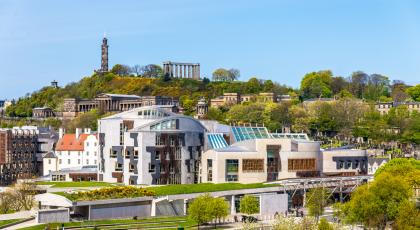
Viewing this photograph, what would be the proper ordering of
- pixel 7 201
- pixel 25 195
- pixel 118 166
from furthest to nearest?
pixel 118 166 < pixel 25 195 < pixel 7 201

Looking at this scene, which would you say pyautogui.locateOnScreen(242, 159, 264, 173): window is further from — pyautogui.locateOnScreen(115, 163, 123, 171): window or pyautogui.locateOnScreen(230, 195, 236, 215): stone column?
pyautogui.locateOnScreen(115, 163, 123, 171): window

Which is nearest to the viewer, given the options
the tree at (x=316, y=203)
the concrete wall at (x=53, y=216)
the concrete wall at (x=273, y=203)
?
the concrete wall at (x=53, y=216)

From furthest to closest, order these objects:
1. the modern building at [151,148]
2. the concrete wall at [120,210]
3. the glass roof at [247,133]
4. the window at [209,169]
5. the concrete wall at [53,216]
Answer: the glass roof at [247,133]
the window at [209,169]
the modern building at [151,148]
the concrete wall at [120,210]
the concrete wall at [53,216]

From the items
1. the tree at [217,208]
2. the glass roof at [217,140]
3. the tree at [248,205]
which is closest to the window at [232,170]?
the glass roof at [217,140]

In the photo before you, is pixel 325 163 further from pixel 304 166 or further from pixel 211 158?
pixel 211 158

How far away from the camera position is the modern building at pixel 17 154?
117375mm

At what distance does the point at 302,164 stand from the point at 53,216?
37792 mm

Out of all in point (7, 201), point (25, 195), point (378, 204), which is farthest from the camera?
point (25, 195)

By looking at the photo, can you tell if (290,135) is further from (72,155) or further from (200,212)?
(200,212)

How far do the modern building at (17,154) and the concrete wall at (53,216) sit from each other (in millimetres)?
50193

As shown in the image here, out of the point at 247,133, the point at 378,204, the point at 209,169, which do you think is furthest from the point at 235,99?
the point at 378,204

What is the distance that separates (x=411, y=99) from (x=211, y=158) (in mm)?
121328

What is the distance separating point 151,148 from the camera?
89500 millimetres

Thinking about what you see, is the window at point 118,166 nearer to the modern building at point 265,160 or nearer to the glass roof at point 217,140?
the modern building at point 265,160
